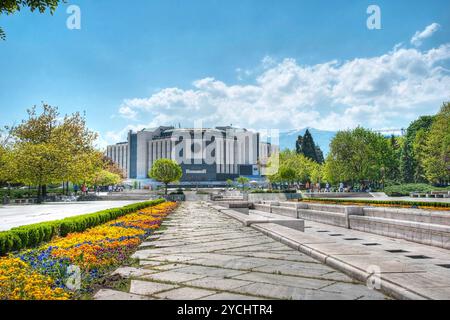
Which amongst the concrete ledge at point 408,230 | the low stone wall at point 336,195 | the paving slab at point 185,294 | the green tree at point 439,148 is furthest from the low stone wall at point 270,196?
the paving slab at point 185,294

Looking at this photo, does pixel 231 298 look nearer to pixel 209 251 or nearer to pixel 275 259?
pixel 275 259

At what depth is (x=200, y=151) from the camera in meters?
124

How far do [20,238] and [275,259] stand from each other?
18.5 feet

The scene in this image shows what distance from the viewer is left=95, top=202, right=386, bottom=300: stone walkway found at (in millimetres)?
4281

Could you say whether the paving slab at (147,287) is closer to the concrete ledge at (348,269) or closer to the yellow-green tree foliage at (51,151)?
the concrete ledge at (348,269)

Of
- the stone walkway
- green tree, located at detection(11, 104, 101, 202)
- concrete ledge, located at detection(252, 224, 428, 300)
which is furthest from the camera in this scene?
green tree, located at detection(11, 104, 101, 202)

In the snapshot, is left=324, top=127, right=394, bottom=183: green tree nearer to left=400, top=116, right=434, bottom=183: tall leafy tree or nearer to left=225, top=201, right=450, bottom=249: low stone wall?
left=400, top=116, right=434, bottom=183: tall leafy tree

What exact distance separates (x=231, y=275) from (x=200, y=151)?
119481mm

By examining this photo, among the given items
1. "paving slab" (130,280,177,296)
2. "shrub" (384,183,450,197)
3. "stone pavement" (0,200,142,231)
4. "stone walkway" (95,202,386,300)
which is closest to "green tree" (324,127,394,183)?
"shrub" (384,183,450,197)

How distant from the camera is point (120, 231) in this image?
10156 mm

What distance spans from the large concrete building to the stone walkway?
361ft

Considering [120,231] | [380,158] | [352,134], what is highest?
[352,134]

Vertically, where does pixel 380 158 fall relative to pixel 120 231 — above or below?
above
